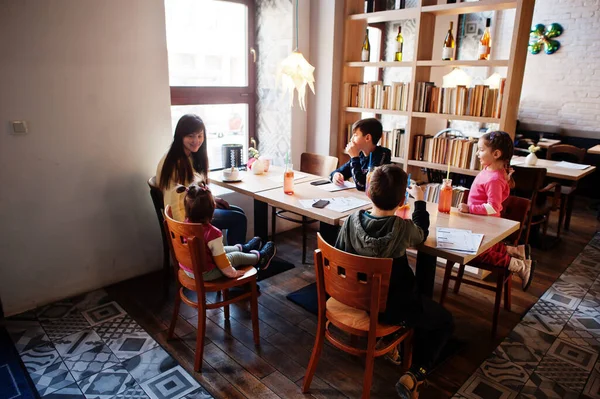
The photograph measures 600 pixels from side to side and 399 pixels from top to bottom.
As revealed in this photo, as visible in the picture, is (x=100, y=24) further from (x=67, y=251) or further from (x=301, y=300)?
(x=301, y=300)

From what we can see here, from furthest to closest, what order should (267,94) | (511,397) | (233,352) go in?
(267,94)
(233,352)
(511,397)

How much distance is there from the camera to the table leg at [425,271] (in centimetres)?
230

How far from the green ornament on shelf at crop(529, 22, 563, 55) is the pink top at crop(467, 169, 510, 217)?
4.53 metres

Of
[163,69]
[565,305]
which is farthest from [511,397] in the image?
[163,69]

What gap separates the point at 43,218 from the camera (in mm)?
2750

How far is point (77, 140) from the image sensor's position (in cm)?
279

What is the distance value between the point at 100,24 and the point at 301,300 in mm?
2176

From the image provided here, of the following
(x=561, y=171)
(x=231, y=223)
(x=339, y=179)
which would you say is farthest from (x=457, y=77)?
(x=231, y=223)

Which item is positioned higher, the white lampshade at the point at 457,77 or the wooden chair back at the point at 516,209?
the white lampshade at the point at 457,77

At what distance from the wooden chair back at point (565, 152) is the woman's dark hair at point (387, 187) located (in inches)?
157

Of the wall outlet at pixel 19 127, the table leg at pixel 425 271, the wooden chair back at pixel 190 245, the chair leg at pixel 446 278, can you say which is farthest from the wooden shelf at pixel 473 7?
the wall outlet at pixel 19 127

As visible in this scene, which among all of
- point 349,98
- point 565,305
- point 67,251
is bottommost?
point 565,305

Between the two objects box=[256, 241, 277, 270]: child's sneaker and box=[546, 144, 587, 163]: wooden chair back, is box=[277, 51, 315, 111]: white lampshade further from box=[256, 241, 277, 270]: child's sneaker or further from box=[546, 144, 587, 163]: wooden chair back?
box=[546, 144, 587, 163]: wooden chair back

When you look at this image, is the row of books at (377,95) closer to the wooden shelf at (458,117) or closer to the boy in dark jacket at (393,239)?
the wooden shelf at (458,117)
